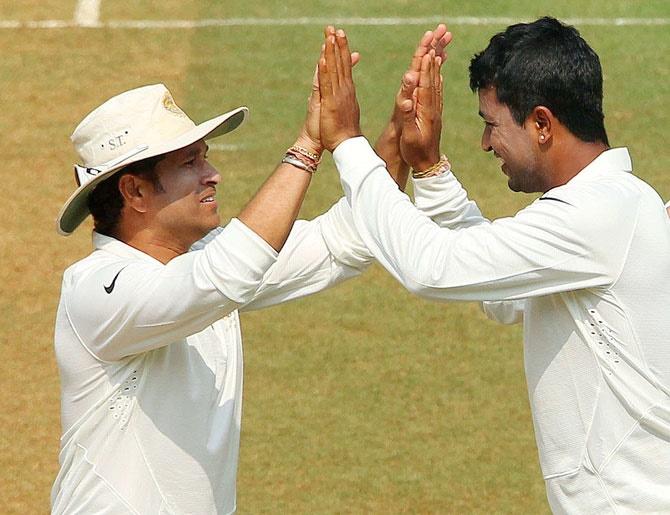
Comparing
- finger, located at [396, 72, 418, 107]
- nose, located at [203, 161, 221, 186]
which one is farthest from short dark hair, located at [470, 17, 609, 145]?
nose, located at [203, 161, 221, 186]

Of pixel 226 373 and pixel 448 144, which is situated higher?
pixel 226 373

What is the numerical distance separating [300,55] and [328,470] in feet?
16.0

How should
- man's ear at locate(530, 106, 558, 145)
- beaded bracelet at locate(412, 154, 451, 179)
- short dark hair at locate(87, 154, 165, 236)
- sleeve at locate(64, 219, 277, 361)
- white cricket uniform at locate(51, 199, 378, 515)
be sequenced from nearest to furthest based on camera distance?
sleeve at locate(64, 219, 277, 361) → white cricket uniform at locate(51, 199, 378, 515) → man's ear at locate(530, 106, 558, 145) → short dark hair at locate(87, 154, 165, 236) → beaded bracelet at locate(412, 154, 451, 179)

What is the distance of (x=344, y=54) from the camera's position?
166 inches

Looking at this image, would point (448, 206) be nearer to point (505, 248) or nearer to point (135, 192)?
point (505, 248)

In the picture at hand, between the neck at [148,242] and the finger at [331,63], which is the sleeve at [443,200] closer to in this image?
the finger at [331,63]

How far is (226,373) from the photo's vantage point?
448cm

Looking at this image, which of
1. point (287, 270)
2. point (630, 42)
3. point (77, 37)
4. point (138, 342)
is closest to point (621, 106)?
point (630, 42)

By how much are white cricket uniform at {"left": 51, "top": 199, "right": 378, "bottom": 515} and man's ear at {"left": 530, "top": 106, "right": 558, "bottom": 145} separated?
0.84 metres

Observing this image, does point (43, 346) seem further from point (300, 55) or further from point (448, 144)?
point (300, 55)

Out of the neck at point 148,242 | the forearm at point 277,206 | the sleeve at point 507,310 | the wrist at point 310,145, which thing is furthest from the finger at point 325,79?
the sleeve at point 507,310

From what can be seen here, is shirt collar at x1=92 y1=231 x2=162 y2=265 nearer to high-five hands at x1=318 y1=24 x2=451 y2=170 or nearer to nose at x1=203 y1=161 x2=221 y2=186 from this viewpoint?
nose at x1=203 y1=161 x2=221 y2=186

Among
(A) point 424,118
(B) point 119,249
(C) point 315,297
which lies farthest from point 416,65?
(C) point 315,297

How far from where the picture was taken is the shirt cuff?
416 centimetres
